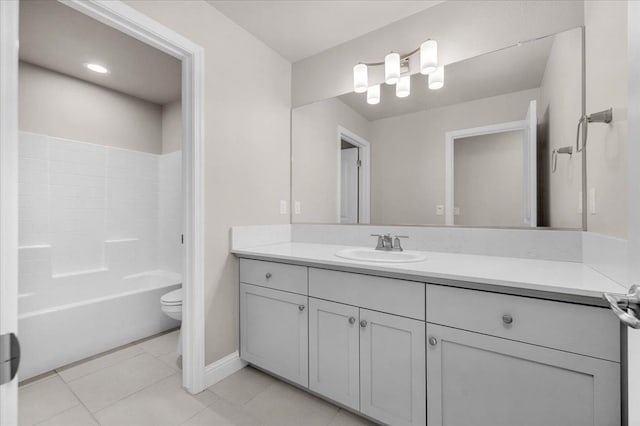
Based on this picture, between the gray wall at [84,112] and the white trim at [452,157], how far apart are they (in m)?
3.18

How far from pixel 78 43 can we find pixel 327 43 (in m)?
1.88

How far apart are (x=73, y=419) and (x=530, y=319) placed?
2.18 metres

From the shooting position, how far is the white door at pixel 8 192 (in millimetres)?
558

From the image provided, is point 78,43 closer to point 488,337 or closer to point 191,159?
point 191,159

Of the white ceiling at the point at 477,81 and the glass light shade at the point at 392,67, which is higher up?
the glass light shade at the point at 392,67

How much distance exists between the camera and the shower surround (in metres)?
2.02

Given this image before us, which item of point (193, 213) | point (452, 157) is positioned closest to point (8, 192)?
point (193, 213)

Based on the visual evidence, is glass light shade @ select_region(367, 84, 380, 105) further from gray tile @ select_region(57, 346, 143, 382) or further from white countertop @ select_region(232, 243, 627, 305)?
gray tile @ select_region(57, 346, 143, 382)

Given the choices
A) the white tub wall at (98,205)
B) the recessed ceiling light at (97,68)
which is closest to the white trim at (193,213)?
the recessed ceiling light at (97,68)

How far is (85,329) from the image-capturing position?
81.7 inches

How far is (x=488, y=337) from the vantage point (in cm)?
107

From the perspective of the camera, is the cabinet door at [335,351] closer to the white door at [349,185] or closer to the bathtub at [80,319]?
the white door at [349,185]

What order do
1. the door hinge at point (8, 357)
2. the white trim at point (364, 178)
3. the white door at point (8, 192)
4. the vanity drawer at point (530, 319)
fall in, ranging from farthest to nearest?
the white trim at point (364, 178), the vanity drawer at point (530, 319), the white door at point (8, 192), the door hinge at point (8, 357)

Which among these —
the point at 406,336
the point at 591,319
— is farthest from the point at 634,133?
the point at 406,336
